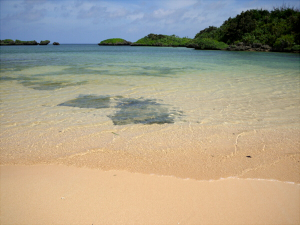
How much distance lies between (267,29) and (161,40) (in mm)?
48433

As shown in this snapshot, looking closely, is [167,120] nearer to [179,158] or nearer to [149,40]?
[179,158]

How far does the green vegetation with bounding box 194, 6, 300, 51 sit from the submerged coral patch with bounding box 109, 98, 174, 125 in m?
39.8

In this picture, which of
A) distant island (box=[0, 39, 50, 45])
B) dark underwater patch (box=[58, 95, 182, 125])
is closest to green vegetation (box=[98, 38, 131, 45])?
distant island (box=[0, 39, 50, 45])

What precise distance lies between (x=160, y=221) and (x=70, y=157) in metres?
1.61

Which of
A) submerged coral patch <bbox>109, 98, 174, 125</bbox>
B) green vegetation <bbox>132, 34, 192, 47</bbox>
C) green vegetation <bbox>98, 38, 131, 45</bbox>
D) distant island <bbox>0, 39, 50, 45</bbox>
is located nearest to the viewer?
submerged coral patch <bbox>109, 98, 174, 125</bbox>

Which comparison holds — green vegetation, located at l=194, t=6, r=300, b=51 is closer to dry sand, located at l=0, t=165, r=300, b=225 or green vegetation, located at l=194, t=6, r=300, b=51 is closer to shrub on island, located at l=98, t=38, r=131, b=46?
dry sand, located at l=0, t=165, r=300, b=225

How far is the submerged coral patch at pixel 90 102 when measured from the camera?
533cm

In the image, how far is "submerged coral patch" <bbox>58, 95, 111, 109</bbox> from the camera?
533 cm

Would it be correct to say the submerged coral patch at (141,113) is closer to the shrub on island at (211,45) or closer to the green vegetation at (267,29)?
the green vegetation at (267,29)

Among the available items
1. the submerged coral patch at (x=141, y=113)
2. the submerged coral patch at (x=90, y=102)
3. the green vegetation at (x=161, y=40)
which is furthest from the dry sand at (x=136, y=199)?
the green vegetation at (x=161, y=40)

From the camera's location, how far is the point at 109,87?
24.8 ft

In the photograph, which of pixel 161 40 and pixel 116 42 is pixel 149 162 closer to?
pixel 161 40

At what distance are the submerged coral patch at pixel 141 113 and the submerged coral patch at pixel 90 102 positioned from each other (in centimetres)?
43

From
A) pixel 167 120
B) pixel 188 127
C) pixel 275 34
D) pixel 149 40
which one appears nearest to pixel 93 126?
pixel 167 120
